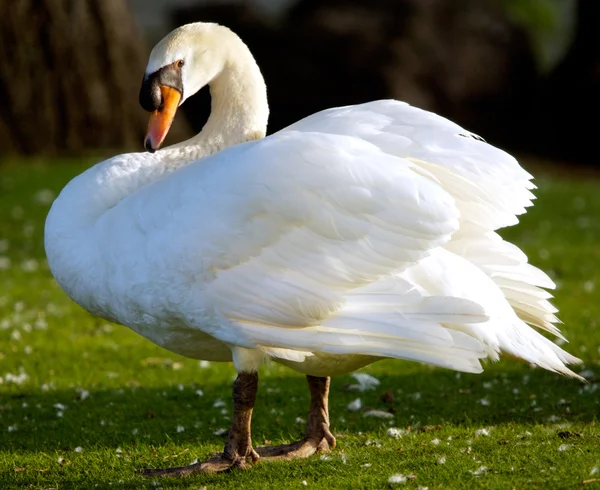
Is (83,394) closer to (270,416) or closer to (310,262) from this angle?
(270,416)

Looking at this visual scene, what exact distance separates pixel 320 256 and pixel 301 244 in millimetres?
101

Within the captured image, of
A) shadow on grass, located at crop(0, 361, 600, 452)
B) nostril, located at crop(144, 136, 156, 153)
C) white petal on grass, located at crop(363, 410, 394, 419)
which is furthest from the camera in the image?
white petal on grass, located at crop(363, 410, 394, 419)

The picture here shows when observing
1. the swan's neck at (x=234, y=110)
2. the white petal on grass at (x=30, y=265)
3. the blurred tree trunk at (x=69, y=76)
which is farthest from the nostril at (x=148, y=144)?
the blurred tree trunk at (x=69, y=76)

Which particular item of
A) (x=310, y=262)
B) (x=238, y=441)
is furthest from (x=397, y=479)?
(x=310, y=262)

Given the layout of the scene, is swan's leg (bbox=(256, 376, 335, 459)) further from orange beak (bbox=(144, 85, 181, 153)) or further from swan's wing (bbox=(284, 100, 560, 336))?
orange beak (bbox=(144, 85, 181, 153))

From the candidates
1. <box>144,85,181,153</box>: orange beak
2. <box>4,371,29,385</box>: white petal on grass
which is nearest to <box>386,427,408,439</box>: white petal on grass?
<box>144,85,181,153</box>: orange beak

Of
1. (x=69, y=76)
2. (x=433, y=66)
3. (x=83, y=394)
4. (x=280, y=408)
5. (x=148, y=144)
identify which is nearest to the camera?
(x=148, y=144)

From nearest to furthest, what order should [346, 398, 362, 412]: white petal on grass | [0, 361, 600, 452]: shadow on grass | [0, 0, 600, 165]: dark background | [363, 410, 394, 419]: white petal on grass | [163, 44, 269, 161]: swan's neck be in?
[163, 44, 269, 161]: swan's neck, [0, 361, 600, 452]: shadow on grass, [363, 410, 394, 419]: white petal on grass, [346, 398, 362, 412]: white petal on grass, [0, 0, 600, 165]: dark background

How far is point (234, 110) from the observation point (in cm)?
541

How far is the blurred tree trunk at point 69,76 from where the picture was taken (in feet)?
48.6

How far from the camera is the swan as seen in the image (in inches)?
174

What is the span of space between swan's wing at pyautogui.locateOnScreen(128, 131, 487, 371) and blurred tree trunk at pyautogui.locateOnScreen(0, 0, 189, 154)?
1120 centimetres

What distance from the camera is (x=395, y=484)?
4410 mm

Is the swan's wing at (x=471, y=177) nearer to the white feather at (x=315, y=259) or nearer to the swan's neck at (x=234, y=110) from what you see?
the white feather at (x=315, y=259)
